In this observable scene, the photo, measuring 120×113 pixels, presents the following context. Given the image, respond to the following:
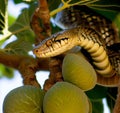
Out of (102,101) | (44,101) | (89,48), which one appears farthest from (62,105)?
(102,101)

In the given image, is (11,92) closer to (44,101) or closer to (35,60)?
(44,101)

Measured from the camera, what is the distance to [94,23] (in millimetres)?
3117

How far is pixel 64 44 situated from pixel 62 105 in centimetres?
101

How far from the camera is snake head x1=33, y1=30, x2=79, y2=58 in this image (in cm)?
231

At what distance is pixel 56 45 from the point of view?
2.55 metres

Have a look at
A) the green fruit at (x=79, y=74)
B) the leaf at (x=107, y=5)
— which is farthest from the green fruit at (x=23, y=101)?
the leaf at (x=107, y=5)

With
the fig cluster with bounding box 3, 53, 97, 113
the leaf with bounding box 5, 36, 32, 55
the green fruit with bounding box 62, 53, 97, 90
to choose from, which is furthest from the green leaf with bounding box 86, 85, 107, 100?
the fig cluster with bounding box 3, 53, 97, 113

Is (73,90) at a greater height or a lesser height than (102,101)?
greater

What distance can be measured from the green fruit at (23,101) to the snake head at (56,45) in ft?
1.95

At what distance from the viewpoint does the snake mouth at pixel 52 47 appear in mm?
2300

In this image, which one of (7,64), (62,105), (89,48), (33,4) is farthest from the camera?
(33,4)

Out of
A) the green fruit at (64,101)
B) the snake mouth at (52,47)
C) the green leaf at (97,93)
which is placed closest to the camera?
Result: the green fruit at (64,101)

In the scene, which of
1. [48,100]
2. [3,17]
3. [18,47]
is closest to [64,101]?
[48,100]

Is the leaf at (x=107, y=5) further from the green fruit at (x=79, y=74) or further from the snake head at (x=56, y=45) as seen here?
the green fruit at (x=79, y=74)
